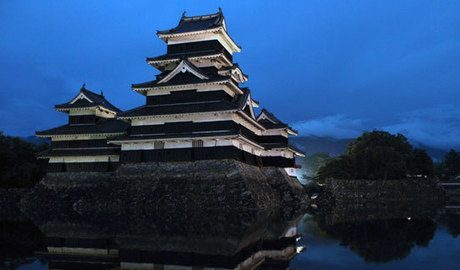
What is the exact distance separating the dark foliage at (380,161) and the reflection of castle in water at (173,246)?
3092 centimetres

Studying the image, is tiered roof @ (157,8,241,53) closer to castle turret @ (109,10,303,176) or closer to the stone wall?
castle turret @ (109,10,303,176)

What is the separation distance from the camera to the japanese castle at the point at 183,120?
3044cm

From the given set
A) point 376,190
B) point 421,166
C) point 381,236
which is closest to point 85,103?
point 381,236

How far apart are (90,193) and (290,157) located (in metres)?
20.2

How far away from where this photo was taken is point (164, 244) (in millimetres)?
14109

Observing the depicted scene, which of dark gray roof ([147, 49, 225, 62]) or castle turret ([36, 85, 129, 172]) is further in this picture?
castle turret ([36, 85, 129, 172])

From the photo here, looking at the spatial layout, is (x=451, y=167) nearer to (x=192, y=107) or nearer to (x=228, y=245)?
(x=192, y=107)

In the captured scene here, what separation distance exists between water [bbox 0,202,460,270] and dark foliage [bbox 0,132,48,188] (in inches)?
934

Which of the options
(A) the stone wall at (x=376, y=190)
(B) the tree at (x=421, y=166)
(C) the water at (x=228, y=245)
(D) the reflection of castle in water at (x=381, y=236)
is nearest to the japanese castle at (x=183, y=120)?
(A) the stone wall at (x=376, y=190)

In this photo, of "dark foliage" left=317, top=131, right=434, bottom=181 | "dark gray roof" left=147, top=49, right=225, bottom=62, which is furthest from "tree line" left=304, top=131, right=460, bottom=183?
"dark gray roof" left=147, top=49, right=225, bottom=62

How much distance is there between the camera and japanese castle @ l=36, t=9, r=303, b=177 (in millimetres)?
30438

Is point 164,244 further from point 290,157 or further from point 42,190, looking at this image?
point 290,157

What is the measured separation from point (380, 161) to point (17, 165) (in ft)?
130

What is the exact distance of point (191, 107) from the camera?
31.2m
